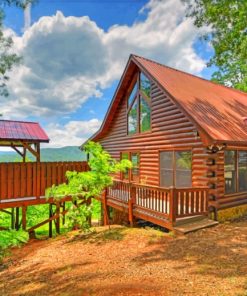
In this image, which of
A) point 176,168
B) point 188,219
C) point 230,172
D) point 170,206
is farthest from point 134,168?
point 170,206

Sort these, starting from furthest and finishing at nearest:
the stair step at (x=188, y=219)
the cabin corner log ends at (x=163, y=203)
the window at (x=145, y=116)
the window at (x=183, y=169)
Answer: the window at (x=145, y=116) < the window at (x=183, y=169) < the stair step at (x=188, y=219) < the cabin corner log ends at (x=163, y=203)

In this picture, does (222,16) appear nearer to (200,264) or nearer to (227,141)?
(227,141)

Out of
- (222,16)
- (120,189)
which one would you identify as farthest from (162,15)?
(120,189)

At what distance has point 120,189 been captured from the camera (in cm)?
1099

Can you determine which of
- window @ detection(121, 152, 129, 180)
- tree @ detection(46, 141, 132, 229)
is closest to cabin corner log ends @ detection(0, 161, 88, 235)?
tree @ detection(46, 141, 132, 229)

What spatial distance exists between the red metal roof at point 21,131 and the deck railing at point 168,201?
286 inches

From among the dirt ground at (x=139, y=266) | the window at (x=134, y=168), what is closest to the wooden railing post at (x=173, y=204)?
the dirt ground at (x=139, y=266)

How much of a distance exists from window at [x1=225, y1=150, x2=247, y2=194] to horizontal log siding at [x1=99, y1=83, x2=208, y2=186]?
134 cm

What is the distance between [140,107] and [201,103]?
3.79 metres

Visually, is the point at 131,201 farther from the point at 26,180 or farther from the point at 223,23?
the point at 223,23

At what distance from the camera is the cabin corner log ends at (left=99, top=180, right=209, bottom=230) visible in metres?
7.92

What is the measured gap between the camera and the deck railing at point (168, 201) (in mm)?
7891

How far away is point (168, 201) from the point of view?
8477mm

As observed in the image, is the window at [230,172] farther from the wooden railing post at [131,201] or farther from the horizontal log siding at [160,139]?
the wooden railing post at [131,201]
